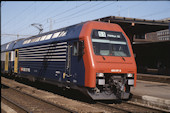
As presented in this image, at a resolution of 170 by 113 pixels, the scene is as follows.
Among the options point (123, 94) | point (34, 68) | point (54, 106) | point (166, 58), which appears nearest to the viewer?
point (54, 106)

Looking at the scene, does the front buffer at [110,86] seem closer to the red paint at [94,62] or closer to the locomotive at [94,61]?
the locomotive at [94,61]

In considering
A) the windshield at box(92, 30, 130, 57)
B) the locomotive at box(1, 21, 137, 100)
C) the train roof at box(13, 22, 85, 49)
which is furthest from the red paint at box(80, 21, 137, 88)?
the train roof at box(13, 22, 85, 49)

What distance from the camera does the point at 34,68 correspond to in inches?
584

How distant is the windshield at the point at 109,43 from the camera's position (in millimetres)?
9727

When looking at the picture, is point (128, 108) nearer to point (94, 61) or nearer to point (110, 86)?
point (110, 86)

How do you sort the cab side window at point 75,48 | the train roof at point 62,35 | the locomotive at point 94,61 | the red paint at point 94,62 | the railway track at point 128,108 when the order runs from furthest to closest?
the train roof at point 62,35, the cab side window at point 75,48, the locomotive at point 94,61, the red paint at point 94,62, the railway track at point 128,108

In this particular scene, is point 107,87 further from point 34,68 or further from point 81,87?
point 34,68

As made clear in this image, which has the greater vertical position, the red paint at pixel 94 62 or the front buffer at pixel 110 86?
the red paint at pixel 94 62

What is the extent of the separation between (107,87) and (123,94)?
31.1 inches

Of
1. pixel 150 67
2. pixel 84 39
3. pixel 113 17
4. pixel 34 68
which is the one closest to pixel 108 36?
pixel 84 39

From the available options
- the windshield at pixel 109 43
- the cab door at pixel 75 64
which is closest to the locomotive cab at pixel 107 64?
the windshield at pixel 109 43

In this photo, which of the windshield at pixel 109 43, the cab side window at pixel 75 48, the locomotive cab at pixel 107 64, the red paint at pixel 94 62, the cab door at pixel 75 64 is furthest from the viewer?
the cab side window at pixel 75 48

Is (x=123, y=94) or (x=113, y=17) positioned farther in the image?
(x=113, y=17)

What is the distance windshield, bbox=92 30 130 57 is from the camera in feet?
31.9
